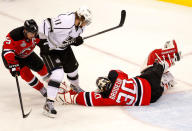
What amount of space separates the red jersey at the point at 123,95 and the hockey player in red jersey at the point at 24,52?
1.56ft

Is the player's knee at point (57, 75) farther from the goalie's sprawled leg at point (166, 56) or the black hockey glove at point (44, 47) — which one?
the goalie's sprawled leg at point (166, 56)

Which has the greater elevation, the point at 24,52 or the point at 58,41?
the point at 58,41

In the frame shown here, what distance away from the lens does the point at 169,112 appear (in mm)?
2697

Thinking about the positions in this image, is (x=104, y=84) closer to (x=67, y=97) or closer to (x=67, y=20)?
(x=67, y=97)

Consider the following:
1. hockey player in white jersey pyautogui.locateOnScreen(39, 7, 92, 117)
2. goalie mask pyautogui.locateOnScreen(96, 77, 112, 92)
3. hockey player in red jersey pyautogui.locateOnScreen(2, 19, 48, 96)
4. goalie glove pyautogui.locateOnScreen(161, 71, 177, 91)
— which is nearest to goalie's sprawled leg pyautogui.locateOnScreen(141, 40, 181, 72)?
goalie glove pyautogui.locateOnScreen(161, 71, 177, 91)

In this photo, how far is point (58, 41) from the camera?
2760 millimetres

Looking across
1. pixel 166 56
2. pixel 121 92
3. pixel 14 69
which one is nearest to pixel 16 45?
pixel 14 69

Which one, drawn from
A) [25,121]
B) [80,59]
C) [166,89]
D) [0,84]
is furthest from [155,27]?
[25,121]

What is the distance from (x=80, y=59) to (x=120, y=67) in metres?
0.48

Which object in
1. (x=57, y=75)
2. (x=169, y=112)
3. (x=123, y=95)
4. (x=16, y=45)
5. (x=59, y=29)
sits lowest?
(x=169, y=112)

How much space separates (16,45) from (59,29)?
38cm

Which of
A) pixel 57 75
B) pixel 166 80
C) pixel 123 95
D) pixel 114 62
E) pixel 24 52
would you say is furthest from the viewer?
pixel 114 62

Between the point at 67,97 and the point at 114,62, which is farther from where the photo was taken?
the point at 114,62

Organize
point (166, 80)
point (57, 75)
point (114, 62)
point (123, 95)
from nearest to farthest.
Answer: point (57, 75)
point (123, 95)
point (166, 80)
point (114, 62)
